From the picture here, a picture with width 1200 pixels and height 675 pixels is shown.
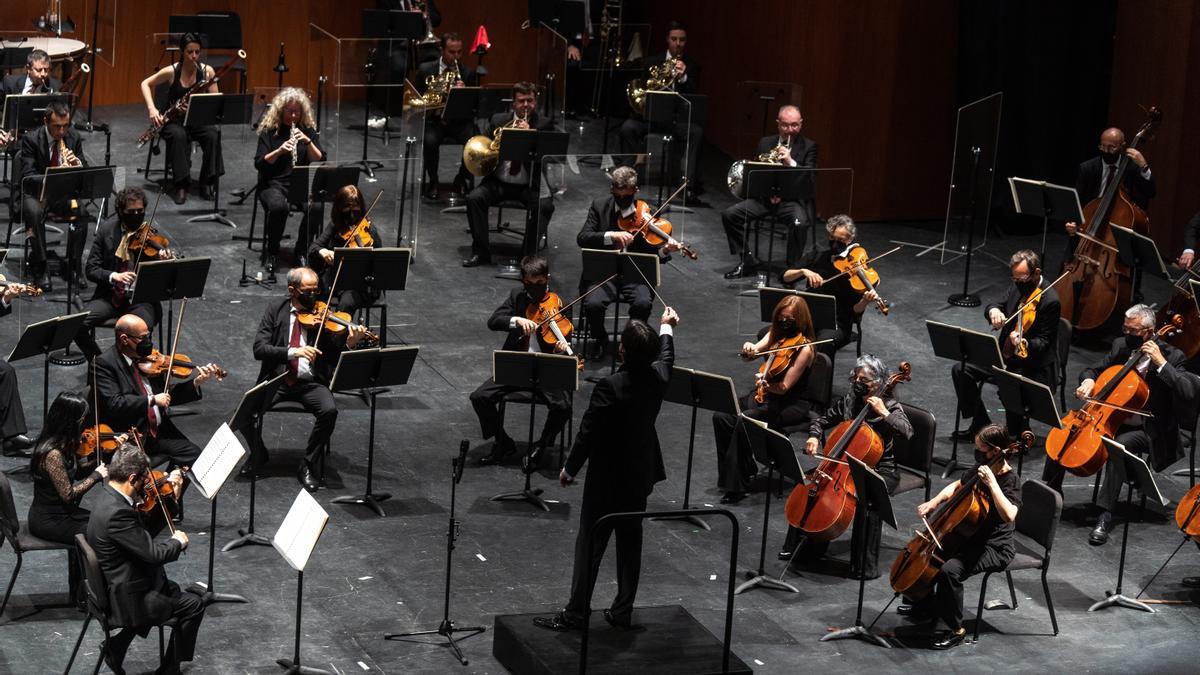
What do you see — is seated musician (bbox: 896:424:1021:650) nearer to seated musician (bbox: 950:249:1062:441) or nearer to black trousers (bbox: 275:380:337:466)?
seated musician (bbox: 950:249:1062:441)

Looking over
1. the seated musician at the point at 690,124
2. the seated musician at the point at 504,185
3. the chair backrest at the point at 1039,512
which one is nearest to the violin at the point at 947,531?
the chair backrest at the point at 1039,512

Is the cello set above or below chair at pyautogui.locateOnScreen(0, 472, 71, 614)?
above

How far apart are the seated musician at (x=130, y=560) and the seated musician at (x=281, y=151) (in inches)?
206

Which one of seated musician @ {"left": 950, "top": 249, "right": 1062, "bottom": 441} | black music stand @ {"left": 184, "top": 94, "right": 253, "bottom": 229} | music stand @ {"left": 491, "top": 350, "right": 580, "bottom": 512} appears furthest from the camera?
black music stand @ {"left": 184, "top": 94, "right": 253, "bottom": 229}

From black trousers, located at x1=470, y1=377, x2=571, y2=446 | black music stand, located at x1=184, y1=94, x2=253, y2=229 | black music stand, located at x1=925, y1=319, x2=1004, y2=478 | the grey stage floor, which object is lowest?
the grey stage floor

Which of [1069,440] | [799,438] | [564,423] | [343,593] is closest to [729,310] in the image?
[799,438]

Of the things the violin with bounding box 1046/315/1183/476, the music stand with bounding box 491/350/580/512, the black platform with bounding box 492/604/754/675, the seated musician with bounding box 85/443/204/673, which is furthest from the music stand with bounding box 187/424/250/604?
the violin with bounding box 1046/315/1183/476

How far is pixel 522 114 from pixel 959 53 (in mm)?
3774

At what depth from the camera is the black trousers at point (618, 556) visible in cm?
734

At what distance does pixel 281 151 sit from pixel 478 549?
446 centimetres

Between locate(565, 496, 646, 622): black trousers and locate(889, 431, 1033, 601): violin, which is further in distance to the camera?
locate(889, 431, 1033, 601): violin

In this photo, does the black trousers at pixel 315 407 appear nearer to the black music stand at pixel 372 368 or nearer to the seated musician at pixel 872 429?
the black music stand at pixel 372 368

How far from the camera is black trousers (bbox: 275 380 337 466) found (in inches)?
364

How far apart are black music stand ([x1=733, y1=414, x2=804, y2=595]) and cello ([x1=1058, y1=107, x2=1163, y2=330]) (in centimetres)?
365
